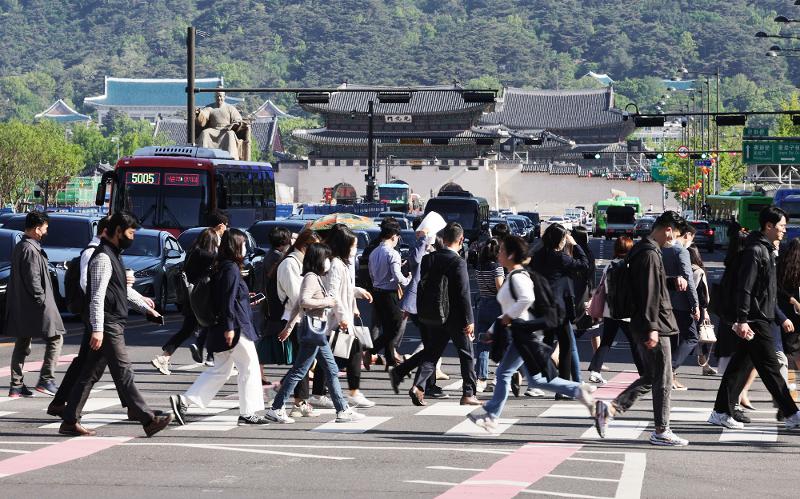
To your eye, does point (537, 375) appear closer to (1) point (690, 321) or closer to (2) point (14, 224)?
(1) point (690, 321)

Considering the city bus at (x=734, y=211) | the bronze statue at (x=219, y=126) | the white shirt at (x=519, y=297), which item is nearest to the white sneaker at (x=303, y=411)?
the white shirt at (x=519, y=297)

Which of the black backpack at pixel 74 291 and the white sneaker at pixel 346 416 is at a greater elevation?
the black backpack at pixel 74 291

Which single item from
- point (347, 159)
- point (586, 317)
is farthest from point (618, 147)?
point (586, 317)

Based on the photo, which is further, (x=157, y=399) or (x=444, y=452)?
(x=157, y=399)

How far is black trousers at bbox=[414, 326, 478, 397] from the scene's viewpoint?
46.7 feet

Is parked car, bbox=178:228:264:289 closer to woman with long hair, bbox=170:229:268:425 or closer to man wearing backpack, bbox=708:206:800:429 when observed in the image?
woman with long hair, bbox=170:229:268:425

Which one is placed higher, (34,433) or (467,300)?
(467,300)

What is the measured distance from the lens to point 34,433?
12.4 meters

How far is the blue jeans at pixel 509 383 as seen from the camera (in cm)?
1234

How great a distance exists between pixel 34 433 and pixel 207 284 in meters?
1.69

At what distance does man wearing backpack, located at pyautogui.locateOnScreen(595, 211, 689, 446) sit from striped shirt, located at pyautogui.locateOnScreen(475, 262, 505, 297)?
3.89 meters

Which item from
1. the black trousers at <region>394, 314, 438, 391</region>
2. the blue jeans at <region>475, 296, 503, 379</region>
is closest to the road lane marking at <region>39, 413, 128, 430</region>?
the black trousers at <region>394, 314, 438, 391</region>

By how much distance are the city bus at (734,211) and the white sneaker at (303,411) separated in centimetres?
4767

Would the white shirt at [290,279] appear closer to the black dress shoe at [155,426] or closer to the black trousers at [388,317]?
the black dress shoe at [155,426]
